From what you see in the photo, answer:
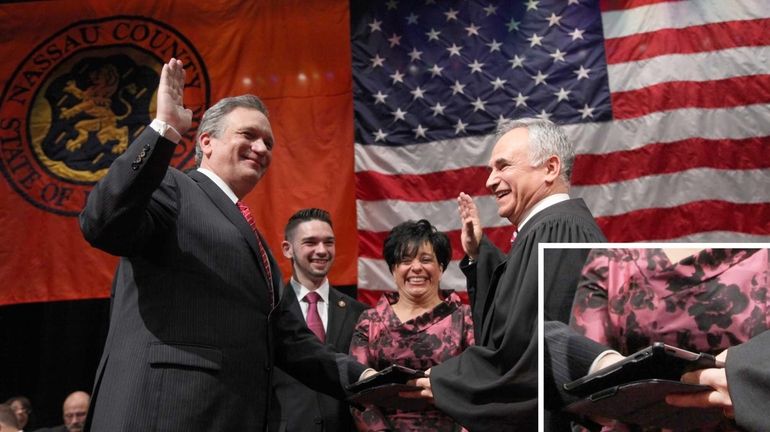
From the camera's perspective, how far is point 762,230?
520cm

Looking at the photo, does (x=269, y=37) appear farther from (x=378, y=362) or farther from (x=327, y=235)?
(x=378, y=362)

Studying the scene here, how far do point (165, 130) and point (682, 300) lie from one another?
1329 millimetres

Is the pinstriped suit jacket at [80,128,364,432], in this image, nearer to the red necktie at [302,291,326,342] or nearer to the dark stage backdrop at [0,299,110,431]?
the red necktie at [302,291,326,342]

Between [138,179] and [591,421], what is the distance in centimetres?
120

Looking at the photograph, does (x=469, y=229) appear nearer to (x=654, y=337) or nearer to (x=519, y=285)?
(x=519, y=285)

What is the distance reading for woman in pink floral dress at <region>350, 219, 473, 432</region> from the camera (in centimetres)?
335

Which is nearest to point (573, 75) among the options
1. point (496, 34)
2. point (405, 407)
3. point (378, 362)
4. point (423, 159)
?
point (496, 34)

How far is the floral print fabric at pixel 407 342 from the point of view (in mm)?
A: 3342

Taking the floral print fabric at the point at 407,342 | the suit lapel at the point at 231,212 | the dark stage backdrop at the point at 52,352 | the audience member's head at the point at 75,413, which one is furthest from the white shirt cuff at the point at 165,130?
the dark stage backdrop at the point at 52,352

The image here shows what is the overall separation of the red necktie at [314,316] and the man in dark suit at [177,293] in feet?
4.39

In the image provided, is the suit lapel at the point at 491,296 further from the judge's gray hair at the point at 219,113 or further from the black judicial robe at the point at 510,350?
the judge's gray hair at the point at 219,113

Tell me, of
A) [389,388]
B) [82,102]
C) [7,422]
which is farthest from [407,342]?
[82,102]

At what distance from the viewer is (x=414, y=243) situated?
3.78 meters

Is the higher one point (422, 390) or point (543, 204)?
point (543, 204)
